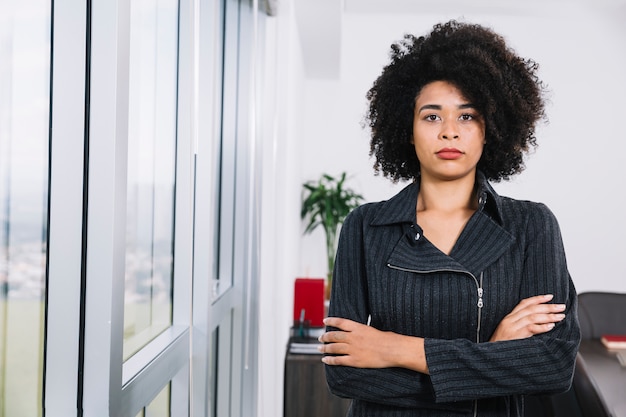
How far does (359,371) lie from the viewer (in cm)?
141

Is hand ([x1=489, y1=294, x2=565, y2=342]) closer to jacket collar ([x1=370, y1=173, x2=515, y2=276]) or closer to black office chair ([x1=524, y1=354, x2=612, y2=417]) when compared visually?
jacket collar ([x1=370, y1=173, x2=515, y2=276])

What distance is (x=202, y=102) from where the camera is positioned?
2041 mm

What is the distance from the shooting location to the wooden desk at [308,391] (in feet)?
11.2

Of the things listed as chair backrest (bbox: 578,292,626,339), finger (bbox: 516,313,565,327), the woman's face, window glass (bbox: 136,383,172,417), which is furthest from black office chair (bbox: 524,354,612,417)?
window glass (bbox: 136,383,172,417)

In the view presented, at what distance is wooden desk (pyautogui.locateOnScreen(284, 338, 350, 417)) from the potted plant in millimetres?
1408

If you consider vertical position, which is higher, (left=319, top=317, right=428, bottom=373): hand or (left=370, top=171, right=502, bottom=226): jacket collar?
(left=370, top=171, right=502, bottom=226): jacket collar

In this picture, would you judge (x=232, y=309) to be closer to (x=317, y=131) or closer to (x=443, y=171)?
(x=443, y=171)

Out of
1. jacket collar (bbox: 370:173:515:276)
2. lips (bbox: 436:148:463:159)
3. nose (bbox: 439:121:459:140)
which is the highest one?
nose (bbox: 439:121:459:140)

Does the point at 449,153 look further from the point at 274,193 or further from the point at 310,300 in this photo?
the point at 310,300

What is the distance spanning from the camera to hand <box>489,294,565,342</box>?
135 cm

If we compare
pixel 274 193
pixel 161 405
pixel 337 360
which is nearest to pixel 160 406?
pixel 161 405

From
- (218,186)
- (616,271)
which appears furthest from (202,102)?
(616,271)

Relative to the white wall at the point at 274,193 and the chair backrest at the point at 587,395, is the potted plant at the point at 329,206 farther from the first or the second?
the chair backrest at the point at 587,395

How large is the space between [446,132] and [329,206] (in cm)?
342
